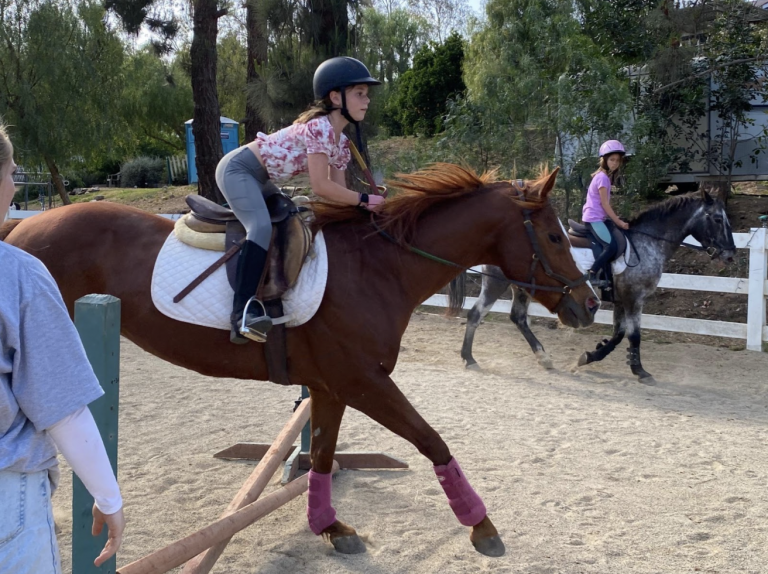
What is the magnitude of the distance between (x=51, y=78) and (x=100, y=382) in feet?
51.1

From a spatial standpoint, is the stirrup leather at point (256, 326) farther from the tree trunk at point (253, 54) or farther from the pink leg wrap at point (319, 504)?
the tree trunk at point (253, 54)

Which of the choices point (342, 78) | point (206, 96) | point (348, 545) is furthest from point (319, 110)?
point (206, 96)

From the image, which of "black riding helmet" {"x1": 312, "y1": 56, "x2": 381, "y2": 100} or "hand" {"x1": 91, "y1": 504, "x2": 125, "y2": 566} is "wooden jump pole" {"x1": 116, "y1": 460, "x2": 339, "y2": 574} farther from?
"black riding helmet" {"x1": 312, "y1": 56, "x2": 381, "y2": 100}

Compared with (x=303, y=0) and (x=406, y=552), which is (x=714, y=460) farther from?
(x=303, y=0)

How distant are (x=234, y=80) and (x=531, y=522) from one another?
25044mm

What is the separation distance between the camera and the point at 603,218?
830cm

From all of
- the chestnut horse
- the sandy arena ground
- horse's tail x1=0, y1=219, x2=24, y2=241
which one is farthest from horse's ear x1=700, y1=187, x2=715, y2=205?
horse's tail x1=0, y1=219, x2=24, y2=241

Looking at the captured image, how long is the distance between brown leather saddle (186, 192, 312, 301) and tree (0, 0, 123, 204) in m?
13.4

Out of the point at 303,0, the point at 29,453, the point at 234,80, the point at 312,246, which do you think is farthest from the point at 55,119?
the point at 29,453

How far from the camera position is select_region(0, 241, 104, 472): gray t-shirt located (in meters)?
1.49

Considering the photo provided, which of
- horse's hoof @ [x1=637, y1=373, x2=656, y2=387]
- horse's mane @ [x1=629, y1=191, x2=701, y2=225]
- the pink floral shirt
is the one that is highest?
the pink floral shirt

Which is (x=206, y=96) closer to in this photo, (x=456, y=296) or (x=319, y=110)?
(x=456, y=296)

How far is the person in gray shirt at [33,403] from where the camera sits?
1491 millimetres

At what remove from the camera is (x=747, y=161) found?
1480 cm
